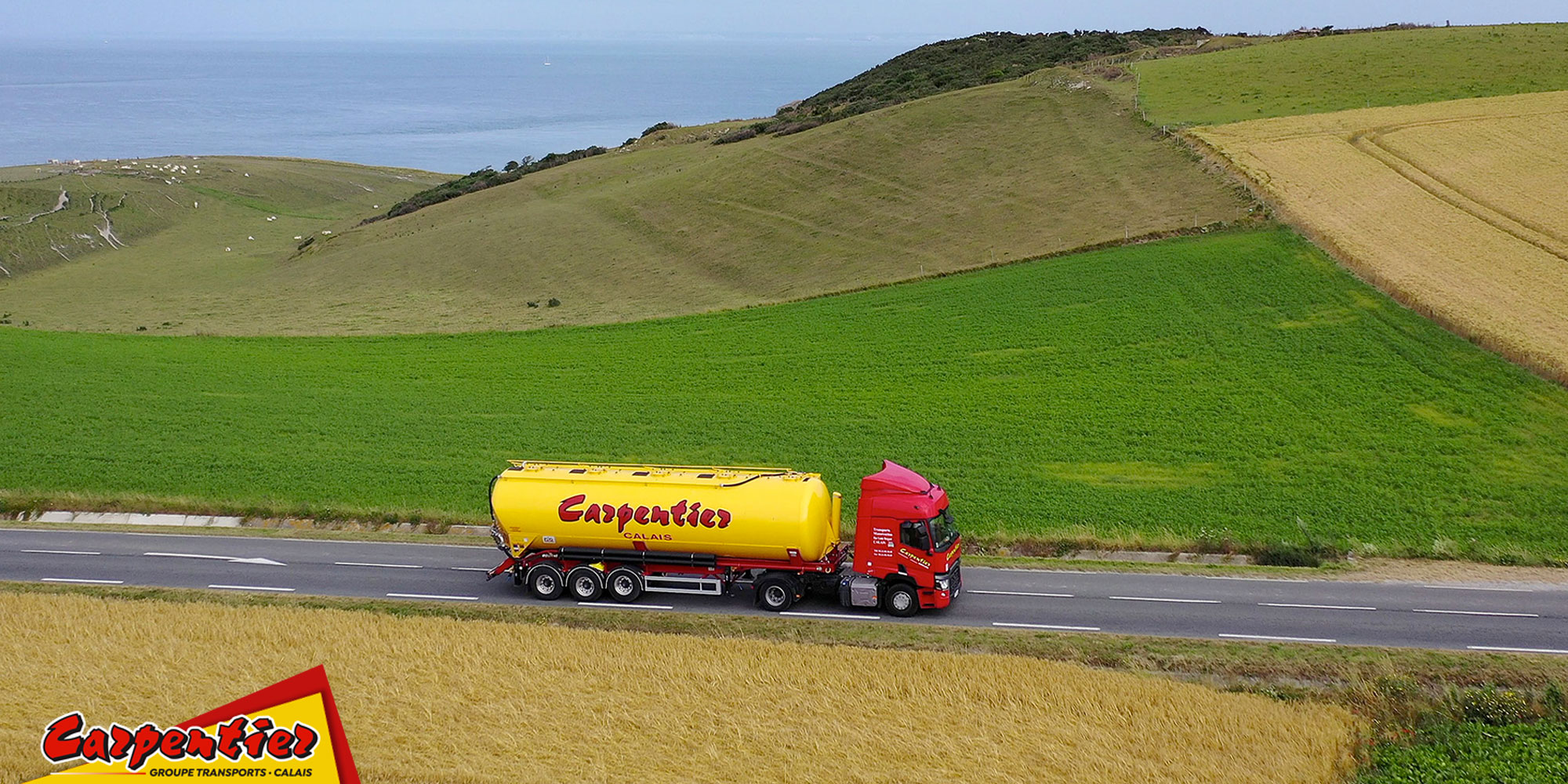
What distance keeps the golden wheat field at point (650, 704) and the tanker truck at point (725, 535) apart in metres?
2.28

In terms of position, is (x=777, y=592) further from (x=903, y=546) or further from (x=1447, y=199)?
(x=1447, y=199)

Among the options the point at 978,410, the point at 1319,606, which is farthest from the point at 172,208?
the point at 1319,606

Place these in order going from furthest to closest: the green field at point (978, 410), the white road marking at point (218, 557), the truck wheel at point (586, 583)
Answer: the green field at point (978, 410) < the white road marking at point (218, 557) < the truck wheel at point (586, 583)

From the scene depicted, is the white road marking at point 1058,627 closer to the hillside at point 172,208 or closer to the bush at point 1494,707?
the bush at point 1494,707

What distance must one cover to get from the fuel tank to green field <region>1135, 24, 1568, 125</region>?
163 ft

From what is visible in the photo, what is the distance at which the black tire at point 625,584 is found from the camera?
24.8 metres

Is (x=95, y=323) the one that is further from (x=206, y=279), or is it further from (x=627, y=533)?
(x=627, y=533)

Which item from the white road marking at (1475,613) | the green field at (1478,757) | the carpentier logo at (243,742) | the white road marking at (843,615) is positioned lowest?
the white road marking at (1475,613)

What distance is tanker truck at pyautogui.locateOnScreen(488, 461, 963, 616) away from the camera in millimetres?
23844

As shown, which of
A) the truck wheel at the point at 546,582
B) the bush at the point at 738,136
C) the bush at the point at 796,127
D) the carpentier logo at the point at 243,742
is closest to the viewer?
the carpentier logo at the point at 243,742

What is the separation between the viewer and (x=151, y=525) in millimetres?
31625

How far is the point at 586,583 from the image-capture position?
25.1 m

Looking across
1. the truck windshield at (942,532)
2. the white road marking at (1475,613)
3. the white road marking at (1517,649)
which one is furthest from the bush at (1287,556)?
the truck windshield at (942,532)

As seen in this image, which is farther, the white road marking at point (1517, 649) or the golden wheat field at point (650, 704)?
the white road marking at point (1517, 649)
